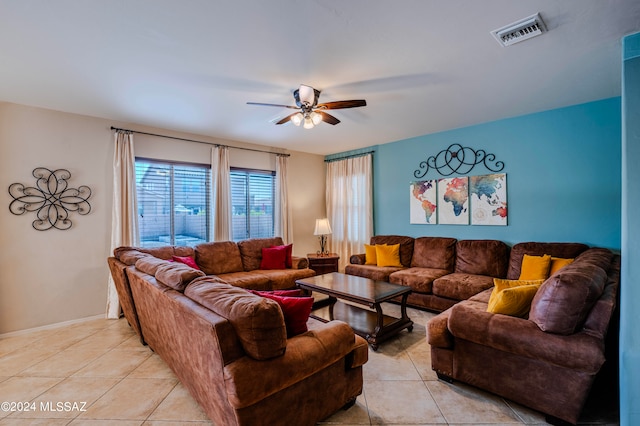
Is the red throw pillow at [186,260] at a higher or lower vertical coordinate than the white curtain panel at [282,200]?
lower

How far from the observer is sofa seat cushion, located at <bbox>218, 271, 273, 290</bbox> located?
3.86 m

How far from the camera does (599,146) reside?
3395 mm

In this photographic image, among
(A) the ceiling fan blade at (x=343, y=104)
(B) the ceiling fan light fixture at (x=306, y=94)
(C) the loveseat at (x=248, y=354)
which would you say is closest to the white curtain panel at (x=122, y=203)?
(C) the loveseat at (x=248, y=354)

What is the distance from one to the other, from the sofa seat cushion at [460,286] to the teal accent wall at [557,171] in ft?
2.86

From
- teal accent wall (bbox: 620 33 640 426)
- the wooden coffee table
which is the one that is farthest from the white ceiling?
the wooden coffee table

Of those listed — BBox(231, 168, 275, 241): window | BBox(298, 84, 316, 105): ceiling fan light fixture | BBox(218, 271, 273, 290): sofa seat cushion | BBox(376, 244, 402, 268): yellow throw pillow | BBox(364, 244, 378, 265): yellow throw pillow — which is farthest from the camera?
BBox(231, 168, 275, 241): window

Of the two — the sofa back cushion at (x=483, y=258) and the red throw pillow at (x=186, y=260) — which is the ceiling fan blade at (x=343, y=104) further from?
the sofa back cushion at (x=483, y=258)

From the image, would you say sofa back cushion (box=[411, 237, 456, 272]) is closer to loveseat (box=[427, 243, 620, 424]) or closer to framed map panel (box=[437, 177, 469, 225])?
framed map panel (box=[437, 177, 469, 225])

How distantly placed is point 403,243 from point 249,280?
2.58 meters

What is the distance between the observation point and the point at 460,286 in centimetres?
359

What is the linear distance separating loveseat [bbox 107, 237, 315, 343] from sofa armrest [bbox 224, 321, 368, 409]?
7.13 feet

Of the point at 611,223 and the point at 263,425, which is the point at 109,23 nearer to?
the point at 263,425

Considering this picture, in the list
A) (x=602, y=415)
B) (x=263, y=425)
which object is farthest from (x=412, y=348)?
(x=263, y=425)

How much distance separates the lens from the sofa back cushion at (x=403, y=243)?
488 centimetres
